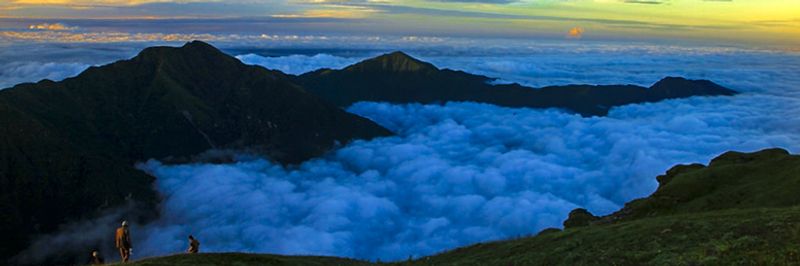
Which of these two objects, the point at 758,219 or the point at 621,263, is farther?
the point at 758,219

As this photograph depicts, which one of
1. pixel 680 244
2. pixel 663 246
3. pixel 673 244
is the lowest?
pixel 663 246

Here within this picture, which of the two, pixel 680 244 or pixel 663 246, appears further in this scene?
pixel 663 246

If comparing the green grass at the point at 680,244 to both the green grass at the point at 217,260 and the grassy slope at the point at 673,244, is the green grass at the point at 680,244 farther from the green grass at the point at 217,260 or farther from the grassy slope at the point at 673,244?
the green grass at the point at 217,260

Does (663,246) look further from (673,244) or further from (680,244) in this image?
(680,244)

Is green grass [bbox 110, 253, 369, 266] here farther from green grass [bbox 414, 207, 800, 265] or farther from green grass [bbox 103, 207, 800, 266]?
green grass [bbox 414, 207, 800, 265]

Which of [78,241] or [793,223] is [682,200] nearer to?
[793,223]

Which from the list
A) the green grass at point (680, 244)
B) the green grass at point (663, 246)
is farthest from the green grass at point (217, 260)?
the green grass at point (680, 244)

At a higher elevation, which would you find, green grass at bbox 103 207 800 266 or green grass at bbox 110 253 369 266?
green grass at bbox 103 207 800 266

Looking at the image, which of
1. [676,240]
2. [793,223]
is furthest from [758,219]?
[676,240]

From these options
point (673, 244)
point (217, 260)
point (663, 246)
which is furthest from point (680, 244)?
point (217, 260)

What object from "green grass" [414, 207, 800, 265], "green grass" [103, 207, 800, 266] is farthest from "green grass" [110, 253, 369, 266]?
"green grass" [414, 207, 800, 265]

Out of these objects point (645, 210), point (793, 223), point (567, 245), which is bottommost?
point (645, 210)
